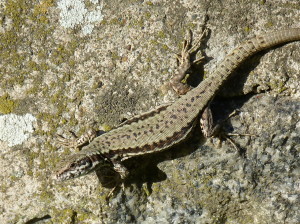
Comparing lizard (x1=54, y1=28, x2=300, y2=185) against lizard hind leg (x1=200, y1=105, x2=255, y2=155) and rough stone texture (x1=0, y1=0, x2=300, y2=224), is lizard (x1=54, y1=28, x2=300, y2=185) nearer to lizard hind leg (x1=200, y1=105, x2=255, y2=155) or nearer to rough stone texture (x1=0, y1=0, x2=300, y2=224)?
lizard hind leg (x1=200, y1=105, x2=255, y2=155)

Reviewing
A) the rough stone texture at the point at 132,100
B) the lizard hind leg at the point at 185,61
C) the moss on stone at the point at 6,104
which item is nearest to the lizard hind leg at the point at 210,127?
the rough stone texture at the point at 132,100

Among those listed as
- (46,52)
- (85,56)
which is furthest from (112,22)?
(46,52)

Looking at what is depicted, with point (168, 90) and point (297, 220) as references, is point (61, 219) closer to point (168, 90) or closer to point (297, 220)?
point (168, 90)

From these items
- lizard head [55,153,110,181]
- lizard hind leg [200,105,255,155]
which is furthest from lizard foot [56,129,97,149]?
lizard hind leg [200,105,255,155]

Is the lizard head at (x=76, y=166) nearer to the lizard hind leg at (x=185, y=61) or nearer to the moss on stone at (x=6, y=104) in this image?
the moss on stone at (x=6, y=104)

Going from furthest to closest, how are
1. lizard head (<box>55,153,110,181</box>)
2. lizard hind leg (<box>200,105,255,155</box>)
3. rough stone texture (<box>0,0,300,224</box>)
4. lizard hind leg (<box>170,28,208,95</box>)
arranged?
rough stone texture (<box>0,0,300,224</box>), lizard hind leg (<box>170,28,208,95</box>), lizard hind leg (<box>200,105,255,155</box>), lizard head (<box>55,153,110,181</box>)
